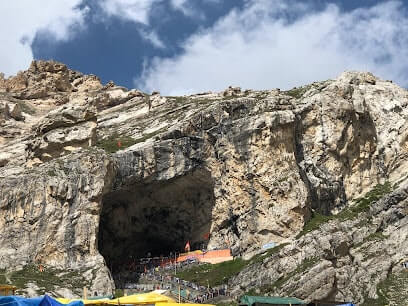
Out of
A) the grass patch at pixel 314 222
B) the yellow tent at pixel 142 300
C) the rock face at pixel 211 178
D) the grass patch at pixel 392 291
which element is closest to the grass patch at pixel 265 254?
the rock face at pixel 211 178

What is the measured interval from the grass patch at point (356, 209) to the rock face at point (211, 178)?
0.95m

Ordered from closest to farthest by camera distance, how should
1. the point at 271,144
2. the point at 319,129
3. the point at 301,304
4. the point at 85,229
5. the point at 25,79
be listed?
the point at 301,304, the point at 85,229, the point at 271,144, the point at 319,129, the point at 25,79

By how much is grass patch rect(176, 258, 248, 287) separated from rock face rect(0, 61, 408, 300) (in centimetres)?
277

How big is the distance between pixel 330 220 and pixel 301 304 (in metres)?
24.7

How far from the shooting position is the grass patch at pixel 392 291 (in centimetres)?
4412

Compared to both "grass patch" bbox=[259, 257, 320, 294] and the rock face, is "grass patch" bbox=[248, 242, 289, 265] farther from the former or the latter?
"grass patch" bbox=[259, 257, 320, 294]

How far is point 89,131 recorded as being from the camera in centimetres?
6356

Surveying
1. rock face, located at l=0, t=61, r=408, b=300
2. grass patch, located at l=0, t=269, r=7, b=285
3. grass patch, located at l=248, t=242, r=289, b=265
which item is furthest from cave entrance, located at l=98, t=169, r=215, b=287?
grass patch, located at l=0, t=269, r=7, b=285

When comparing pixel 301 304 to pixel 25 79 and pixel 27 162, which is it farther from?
pixel 25 79

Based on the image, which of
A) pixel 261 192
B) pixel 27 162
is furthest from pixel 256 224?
pixel 27 162

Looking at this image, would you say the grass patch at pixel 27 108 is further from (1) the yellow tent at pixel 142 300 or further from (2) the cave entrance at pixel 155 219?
(1) the yellow tent at pixel 142 300

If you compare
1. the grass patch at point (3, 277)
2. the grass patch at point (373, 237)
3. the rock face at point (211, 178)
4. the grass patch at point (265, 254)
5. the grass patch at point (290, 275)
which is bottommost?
the grass patch at point (290, 275)

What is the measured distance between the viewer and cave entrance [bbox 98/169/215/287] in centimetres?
6319

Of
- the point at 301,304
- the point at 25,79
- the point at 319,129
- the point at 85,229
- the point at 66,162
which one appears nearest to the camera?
the point at 301,304
